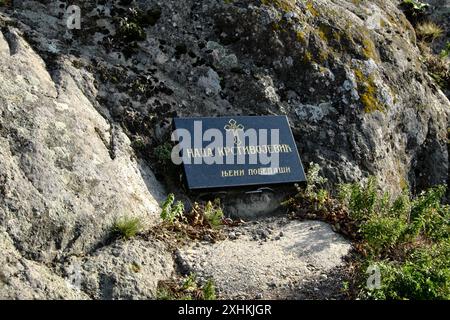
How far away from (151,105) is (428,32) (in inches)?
443

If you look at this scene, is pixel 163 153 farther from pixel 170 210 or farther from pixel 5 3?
pixel 5 3

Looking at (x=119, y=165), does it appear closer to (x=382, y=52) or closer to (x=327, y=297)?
(x=327, y=297)

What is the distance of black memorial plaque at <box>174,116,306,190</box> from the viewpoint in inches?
361

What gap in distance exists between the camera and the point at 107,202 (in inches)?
311

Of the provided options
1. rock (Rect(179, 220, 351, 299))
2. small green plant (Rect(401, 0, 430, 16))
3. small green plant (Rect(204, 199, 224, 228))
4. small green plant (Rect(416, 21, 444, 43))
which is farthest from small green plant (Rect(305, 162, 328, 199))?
small green plant (Rect(401, 0, 430, 16))

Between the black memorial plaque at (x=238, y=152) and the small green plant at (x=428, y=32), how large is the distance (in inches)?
380

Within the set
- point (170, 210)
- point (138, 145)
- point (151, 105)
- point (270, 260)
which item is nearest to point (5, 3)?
point (151, 105)

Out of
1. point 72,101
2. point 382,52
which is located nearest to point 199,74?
point 72,101

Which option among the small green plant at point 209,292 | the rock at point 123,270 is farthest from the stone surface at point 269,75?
the small green plant at point 209,292

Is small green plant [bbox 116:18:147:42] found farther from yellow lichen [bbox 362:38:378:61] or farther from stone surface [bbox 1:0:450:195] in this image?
yellow lichen [bbox 362:38:378:61]

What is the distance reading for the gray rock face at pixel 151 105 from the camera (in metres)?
7.13

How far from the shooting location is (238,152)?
9.56 m

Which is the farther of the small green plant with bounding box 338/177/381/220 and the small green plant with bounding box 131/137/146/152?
the small green plant with bounding box 131/137/146/152

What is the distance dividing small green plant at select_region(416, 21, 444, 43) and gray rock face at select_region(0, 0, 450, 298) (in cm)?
344
